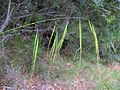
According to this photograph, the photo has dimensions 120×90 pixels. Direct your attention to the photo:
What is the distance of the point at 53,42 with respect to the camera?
14.9 ft

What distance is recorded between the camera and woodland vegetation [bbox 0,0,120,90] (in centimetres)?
422

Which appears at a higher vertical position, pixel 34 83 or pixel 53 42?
pixel 53 42

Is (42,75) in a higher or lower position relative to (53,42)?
lower

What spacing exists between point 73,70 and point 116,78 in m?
0.72

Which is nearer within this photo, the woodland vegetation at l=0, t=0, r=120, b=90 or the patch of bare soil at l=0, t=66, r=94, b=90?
the patch of bare soil at l=0, t=66, r=94, b=90

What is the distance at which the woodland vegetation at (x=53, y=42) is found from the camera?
4.22 meters

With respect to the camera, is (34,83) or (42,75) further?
(42,75)

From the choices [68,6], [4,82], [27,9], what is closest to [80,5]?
[68,6]

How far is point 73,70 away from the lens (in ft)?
15.9

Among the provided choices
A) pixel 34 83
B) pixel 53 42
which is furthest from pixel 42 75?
pixel 53 42

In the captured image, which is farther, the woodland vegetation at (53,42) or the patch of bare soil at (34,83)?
the woodland vegetation at (53,42)

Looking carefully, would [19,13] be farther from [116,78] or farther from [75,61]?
[116,78]

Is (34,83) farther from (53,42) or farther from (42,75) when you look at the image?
(53,42)

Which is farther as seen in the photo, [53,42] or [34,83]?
[53,42]
